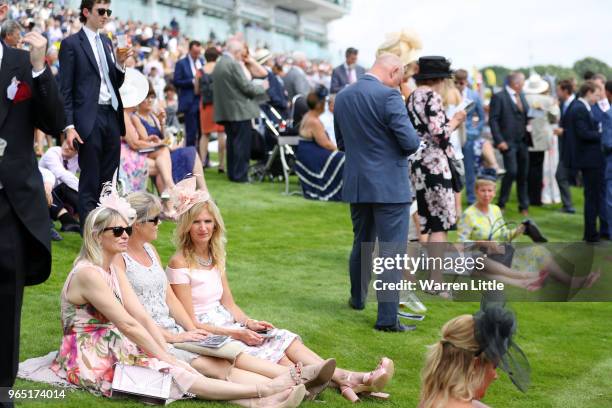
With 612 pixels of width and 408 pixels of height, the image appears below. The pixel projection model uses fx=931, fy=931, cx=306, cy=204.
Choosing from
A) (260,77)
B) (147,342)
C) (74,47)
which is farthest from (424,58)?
(260,77)

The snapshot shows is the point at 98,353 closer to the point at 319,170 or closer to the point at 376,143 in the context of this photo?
the point at 376,143

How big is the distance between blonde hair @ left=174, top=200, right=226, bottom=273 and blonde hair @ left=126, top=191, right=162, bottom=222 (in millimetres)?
264

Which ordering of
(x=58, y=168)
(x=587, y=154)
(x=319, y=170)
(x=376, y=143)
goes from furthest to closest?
(x=319, y=170) → (x=587, y=154) → (x=58, y=168) → (x=376, y=143)

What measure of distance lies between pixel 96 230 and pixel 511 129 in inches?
391

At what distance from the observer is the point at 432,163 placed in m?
7.51

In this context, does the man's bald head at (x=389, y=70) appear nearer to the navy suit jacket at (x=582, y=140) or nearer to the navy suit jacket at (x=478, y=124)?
the navy suit jacket at (x=582, y=140)

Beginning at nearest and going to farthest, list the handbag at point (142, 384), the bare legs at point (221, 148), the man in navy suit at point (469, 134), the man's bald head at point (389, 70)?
the handbag at point (142, 384), the man's bald head at point (389, 70), the man in navy suit at point (469, 134), the bare legs at point (221, 148)

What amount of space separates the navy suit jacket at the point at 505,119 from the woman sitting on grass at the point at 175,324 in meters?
9.12

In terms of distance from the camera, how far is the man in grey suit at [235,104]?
13414 millimetres

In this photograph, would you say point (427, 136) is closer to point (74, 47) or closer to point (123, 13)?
point (74, 47)

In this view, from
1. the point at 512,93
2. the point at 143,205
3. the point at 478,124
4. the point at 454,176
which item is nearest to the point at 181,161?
the point at 454,176

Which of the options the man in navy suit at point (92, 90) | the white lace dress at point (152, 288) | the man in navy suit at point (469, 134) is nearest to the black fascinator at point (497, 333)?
the white lace dress at point (152, 288)

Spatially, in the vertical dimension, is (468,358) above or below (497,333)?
below

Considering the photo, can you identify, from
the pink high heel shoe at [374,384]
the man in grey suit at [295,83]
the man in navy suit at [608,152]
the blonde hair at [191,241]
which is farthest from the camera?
the man in grey suit at [295,83]
